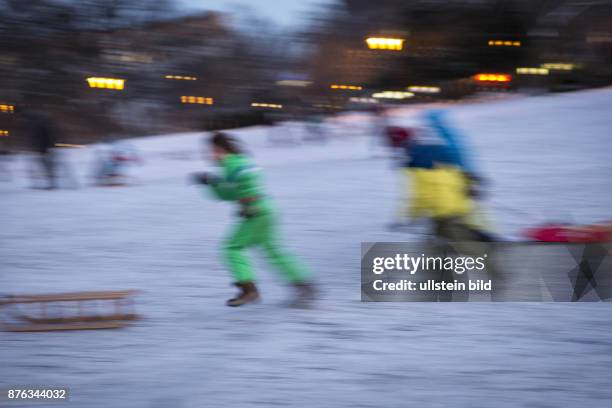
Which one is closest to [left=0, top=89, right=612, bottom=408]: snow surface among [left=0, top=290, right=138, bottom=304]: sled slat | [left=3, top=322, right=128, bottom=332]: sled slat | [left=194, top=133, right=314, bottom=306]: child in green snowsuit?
[left=3, top=322, right=128, bottom=332]: sled slat

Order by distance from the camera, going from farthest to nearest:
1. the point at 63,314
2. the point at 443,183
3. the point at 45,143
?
→ 1. the point at 45,143
2. the point at 443,183
3. the point at 63,314

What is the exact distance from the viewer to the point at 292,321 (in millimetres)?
6574

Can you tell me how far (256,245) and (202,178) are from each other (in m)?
0.72

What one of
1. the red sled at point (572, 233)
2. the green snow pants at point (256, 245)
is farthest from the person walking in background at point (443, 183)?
the green snow pants at point (256, 245)

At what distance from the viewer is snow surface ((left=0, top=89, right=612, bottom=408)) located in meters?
4.84

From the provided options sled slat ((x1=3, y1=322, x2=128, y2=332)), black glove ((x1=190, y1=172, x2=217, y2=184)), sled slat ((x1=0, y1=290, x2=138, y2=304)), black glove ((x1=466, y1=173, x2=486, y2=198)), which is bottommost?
sled slat ((x1=3, y1=322, x2=128, y2=332))

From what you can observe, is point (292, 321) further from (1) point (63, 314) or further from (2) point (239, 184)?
(1) point (63, 314)

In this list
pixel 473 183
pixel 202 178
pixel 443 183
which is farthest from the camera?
pixel 473 183

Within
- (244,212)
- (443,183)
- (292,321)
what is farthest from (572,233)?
(244,212)

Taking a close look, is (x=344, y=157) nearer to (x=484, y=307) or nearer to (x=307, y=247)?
(x=307, y=247)

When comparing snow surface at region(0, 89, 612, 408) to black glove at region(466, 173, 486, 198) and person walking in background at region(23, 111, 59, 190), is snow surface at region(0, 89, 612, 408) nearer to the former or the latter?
person walking in background at region(23, 111, 59, 190)

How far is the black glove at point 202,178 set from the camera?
21.7 feet

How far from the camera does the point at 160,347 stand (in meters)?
5.89

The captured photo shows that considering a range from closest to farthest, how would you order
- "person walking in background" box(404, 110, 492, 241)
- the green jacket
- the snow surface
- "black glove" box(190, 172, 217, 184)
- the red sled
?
the snow surface → "black glove" box(190, 172, 217, 184) → the green jacket → "person walking in background" box(404, 110, 492, 241) → the red sled
